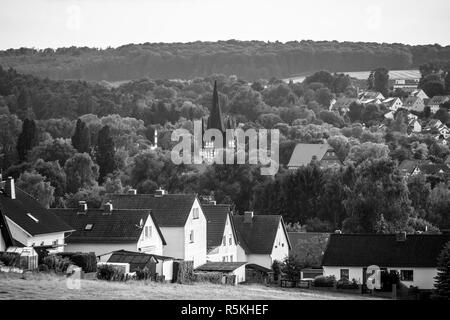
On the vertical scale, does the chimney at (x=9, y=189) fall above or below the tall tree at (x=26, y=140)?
below

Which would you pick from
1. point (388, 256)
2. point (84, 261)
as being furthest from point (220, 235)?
point (84, 261)

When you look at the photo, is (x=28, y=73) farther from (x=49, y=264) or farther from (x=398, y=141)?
(x=49, y=264)

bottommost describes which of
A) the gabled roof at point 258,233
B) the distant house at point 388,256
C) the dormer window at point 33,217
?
the distant house at point 388,256

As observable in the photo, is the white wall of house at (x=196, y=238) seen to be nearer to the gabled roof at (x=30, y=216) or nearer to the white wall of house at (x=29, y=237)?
the gabled roof at (x=30, y=216)

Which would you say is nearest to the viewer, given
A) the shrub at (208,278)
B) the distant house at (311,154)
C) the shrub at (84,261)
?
the shrub at (84,261)

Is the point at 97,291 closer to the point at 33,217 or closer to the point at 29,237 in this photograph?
the point at 29,237

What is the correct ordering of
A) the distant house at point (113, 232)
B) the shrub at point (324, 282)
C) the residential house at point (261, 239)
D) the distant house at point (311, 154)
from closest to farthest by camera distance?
the shrub at point (324, 282) < the distant house at point (113, 232) < the residential house at point (261, 239) < the distant house at point (311, 154)

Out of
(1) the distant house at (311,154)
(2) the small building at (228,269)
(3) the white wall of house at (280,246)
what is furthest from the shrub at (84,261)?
(1) the distant house at (311,154)
